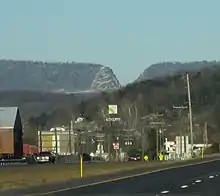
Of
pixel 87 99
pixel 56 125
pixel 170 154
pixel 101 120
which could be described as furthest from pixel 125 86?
pixel 170 154

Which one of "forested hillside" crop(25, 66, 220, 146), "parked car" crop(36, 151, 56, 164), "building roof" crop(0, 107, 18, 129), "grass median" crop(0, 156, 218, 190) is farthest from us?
"forested hillside" crop(25, 66, 220, 146)

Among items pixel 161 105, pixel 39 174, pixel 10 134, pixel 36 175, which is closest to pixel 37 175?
pixel 36 175

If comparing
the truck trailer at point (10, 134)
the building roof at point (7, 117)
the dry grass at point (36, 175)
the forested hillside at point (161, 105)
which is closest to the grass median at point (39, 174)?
the dry grass at point (36, 175)

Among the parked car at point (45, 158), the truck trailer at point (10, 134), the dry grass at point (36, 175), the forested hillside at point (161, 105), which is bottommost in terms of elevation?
the dry grass at point (36, 175)

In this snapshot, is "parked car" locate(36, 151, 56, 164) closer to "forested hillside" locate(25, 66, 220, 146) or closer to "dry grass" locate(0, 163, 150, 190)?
"dry grass" locate(0, 163, 150, 190)

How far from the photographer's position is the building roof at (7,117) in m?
97.9

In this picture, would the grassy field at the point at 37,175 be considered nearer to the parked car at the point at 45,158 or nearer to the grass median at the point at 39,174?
Answer: the grass median at the point at 39,174

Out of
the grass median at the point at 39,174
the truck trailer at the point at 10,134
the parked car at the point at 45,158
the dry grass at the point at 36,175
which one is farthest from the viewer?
the truck trailer at the point at 10,134

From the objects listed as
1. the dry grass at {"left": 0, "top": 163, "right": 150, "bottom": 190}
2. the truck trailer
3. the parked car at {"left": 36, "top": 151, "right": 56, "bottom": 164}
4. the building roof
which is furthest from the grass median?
the building roof

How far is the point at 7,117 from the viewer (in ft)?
326

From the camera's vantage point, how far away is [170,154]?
312 ft

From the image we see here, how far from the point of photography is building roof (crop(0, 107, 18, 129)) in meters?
97.9

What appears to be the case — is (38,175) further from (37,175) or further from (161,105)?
(161,105)

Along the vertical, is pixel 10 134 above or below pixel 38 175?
above
